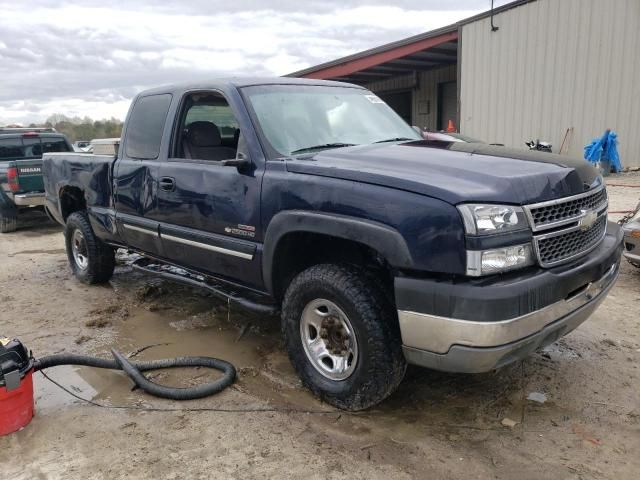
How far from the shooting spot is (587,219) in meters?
3.08

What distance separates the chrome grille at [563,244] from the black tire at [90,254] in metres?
4.73

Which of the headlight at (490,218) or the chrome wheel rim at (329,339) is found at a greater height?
the headlight at (490,218)

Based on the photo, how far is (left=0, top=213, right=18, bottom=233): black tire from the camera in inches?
405

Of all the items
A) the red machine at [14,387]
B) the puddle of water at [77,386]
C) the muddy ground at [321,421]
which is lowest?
the puddle of water at [77,386]

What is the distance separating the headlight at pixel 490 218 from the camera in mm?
2592

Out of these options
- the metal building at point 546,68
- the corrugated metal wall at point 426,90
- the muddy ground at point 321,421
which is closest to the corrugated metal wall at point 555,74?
the metal building at point 546,68

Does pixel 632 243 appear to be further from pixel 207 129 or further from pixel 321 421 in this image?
pixel 207 129

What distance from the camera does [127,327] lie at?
4.98 m

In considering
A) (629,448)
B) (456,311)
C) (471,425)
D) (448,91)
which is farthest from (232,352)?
(448,91)

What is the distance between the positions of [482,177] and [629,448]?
1.60 meters

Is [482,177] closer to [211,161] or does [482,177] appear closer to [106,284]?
[211,161]

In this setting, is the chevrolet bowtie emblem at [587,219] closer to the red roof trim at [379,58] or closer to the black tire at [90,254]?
the black tire at [90,254]

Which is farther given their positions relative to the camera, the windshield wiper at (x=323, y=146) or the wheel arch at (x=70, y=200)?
the wheel arch at (x=70, y=200)

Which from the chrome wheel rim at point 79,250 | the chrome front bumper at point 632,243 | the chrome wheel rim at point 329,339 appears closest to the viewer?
the chrome wheel rim at point 329,339
